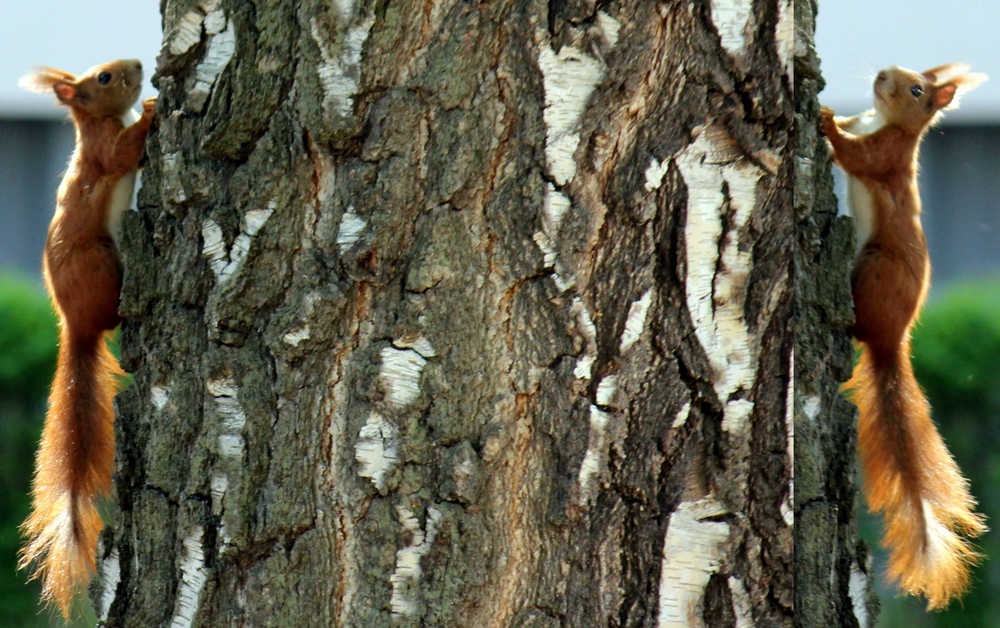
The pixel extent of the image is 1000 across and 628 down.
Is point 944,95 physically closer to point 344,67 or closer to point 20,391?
point 344,67

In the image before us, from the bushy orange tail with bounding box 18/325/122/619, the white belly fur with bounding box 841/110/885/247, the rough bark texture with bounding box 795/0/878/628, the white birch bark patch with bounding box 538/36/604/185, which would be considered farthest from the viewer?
the white belly fur with bounding box 841/110/885/247

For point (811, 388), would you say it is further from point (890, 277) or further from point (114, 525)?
point (114, 525)

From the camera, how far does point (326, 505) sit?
1045 mm

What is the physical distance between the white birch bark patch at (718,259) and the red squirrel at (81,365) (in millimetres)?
917

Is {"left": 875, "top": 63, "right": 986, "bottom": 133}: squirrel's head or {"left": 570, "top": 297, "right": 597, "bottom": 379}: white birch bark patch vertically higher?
{"left": 875, "top": 63, "right": 986, "bottom": 133}: squirrel's head

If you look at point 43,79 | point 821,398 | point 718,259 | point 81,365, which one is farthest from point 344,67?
point 43,79

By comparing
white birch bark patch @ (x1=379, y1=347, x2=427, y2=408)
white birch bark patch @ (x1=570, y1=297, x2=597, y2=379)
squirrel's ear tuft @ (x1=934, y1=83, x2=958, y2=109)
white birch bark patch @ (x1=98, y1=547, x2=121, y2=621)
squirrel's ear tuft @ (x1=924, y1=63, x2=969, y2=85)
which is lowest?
white birch bark patch @ (x1=98, y1=547, x2=121, y2=621)

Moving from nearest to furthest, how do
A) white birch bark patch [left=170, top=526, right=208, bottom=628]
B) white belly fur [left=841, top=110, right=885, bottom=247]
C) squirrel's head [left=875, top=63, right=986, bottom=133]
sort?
white birch bark patch [left=170, top=526, right=208, bottom=628] → white belly fur [left=841, top=110, right=885, bottom=247] → squirrel's head [left=875, top=63, right=986, bottom=133]

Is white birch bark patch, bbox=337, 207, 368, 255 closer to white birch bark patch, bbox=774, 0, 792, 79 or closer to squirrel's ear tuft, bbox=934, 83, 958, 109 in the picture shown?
white birch bark patch, bbox=774, 0, 792, 79

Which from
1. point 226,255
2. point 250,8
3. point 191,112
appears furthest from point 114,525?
point 250,8

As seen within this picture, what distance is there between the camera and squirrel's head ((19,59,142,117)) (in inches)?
70.7

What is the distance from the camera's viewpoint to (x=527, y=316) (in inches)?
39.9

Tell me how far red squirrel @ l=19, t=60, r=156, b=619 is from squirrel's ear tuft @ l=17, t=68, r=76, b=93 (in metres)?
0.16

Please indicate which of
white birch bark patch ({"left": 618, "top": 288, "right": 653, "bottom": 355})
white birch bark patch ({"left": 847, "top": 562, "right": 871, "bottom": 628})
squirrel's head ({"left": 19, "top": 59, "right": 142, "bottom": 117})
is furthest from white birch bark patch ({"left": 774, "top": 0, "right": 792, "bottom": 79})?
squirrel's head ({"left": 19, "top": 59, "right": 142, "bottom": 117})
